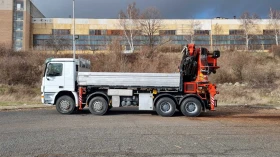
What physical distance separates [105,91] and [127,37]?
56.7 meters

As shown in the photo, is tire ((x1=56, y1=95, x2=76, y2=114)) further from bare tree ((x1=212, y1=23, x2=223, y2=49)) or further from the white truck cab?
bare tree ((x1=212, y1=23, x2=223, y2=49))

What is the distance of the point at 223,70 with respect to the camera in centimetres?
4841

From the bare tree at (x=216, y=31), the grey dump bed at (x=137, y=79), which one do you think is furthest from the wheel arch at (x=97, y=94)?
the bare tree at (x=216, y=31)

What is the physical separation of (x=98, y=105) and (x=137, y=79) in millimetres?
2545

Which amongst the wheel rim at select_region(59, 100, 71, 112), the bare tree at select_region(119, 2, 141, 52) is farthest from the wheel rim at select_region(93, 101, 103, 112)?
the bare tree at select_region(119, 2, 141, 52)

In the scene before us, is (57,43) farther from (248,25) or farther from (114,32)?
(248,25)

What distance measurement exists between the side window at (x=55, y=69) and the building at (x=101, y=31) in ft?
186

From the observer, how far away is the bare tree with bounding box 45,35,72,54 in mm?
66088

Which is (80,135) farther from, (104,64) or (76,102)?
(104,64)

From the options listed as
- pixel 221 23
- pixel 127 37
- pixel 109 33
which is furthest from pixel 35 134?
pixel 221 23

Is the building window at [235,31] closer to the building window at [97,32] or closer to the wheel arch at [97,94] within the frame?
the building window at [97,32]

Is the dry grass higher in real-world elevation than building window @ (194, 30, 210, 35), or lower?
lower

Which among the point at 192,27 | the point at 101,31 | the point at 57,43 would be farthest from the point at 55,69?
the point at 192,27

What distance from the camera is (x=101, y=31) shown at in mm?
80062
